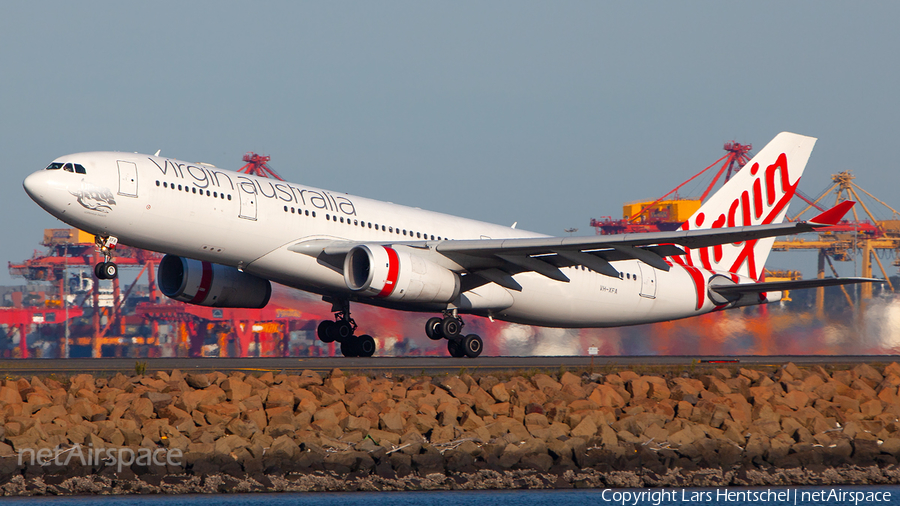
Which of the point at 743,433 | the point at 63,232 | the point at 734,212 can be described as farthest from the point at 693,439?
the point at 63,232

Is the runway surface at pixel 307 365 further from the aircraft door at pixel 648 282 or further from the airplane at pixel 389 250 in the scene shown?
the aircraft door at pixel 648 282

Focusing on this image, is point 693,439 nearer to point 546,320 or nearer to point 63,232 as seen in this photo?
point 546,320

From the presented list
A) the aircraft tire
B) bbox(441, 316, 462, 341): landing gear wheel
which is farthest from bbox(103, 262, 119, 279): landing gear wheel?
bbox(441, 316, 462, 341): landing gear wheel

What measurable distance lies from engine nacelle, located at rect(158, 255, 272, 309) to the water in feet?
51.9

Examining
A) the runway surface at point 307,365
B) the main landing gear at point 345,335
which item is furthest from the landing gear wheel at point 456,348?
the main landing gear at point 345,335

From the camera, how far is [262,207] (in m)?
24.8

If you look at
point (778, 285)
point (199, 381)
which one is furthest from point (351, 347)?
point (778, 285)

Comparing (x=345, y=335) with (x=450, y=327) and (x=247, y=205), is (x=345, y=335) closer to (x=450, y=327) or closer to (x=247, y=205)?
(x=450, y=327)

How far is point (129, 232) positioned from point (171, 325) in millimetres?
73078

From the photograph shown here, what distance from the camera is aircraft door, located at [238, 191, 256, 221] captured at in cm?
2452

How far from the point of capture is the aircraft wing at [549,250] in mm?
23922

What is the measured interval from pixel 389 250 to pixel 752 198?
14305mm

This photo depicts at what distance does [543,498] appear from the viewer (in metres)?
13.3

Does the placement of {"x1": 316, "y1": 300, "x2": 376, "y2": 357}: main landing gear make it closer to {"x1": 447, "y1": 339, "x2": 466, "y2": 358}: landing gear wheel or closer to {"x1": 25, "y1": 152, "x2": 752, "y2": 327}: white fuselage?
{"x1": 25, "y1": 152, "x2": 752, "y2": 327}: white fuselage
